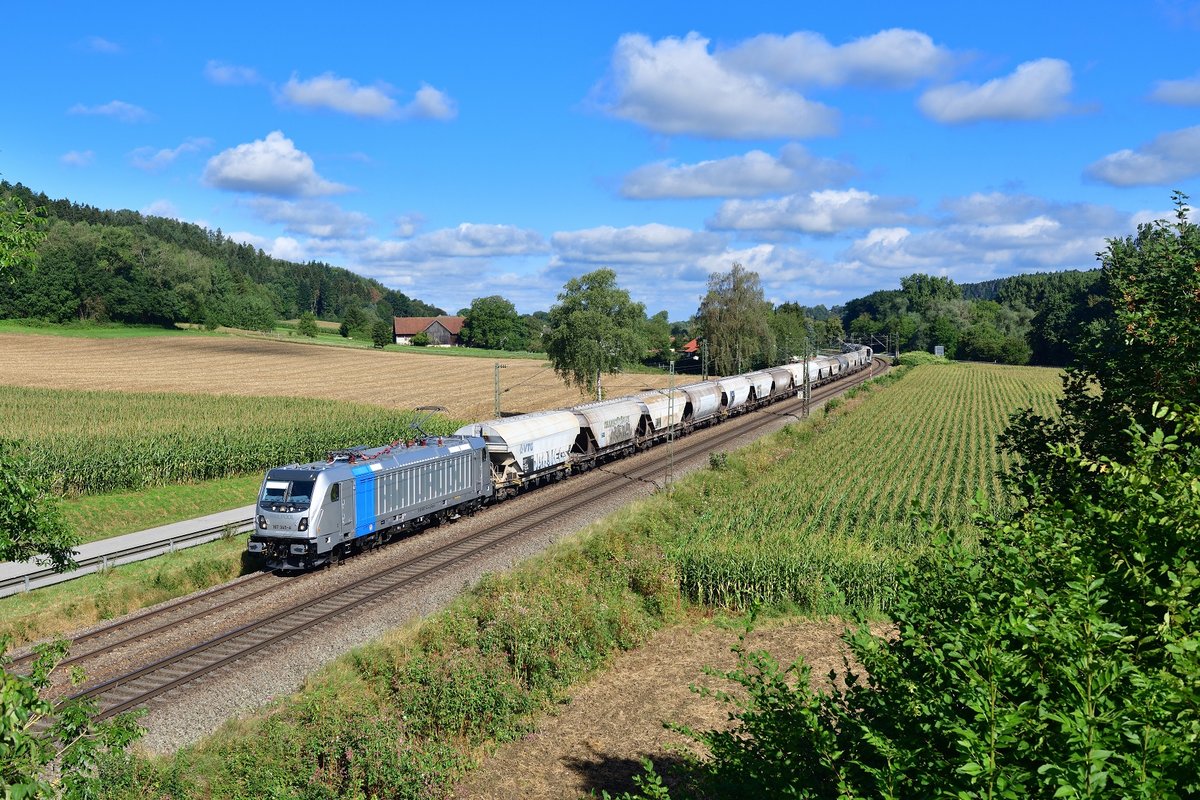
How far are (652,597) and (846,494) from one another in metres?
18.8

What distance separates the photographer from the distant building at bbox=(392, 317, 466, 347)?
18238 centimetres

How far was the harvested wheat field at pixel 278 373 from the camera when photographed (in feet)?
254

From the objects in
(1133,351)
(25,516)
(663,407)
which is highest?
(1133,351)

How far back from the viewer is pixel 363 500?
1099 inches

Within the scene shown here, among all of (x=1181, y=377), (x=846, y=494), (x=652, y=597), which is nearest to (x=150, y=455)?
(x=652, y=597)

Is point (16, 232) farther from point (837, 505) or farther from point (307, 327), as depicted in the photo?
point (307, 327)

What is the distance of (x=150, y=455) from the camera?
39.4m

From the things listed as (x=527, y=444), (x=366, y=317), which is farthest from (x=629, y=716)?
(x=366, y=317)

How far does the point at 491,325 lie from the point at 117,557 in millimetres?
146822

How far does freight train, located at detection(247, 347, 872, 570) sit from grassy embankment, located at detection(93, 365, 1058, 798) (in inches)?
251

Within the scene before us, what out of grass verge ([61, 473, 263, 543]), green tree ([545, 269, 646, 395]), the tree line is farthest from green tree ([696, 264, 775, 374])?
grass verge ([61, 473, 263, 543])

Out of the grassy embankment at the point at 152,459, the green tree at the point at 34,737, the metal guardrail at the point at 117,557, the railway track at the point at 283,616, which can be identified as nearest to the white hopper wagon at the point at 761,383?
the grassy embankment at the point at 152,459

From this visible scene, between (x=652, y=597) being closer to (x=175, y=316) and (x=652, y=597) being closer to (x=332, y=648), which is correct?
(x=332, y=648)

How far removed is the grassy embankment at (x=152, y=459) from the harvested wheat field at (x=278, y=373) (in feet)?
37.0
